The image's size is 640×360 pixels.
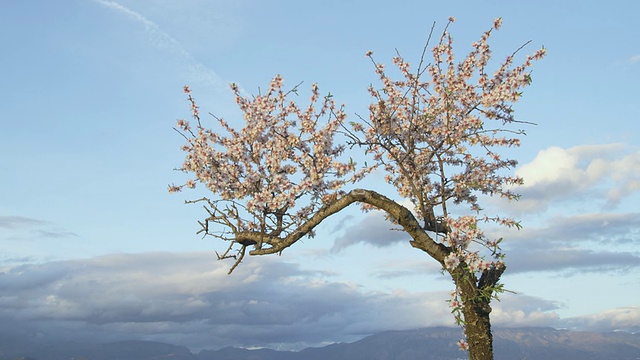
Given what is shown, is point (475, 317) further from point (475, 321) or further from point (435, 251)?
point (435, 251)

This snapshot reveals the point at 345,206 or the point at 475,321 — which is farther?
the point at 345,206

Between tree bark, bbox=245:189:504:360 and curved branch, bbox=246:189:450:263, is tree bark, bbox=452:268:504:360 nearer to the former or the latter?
tree bark, bbox=245:189:504:360

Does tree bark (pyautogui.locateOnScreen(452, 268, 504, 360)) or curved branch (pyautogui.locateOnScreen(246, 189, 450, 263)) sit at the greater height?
curved branch (pyautogui.locateOnScreen(246, 189, 450, 263))

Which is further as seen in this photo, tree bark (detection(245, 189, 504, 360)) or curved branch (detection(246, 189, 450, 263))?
curved branch (detection(246, 189, 450, 263))

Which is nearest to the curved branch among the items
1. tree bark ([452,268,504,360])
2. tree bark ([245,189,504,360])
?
tree bark ([245,189,504,360])

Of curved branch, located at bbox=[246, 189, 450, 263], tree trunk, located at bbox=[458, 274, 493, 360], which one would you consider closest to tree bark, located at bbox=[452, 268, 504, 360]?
tree trunk, located at bbox=[458, 274, 493, 360]

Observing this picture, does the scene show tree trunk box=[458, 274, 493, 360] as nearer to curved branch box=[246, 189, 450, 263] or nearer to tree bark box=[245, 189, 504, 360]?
tree bark box=[245, 189, 504, 360]

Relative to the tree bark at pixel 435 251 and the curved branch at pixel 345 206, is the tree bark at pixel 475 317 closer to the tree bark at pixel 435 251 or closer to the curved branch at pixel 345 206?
the tree bark at pixel 435 251

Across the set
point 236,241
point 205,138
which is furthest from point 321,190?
point 205,138

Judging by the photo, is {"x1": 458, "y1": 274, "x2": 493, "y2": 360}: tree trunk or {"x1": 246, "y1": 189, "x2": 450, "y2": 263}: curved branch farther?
{"x1": 246, "y1": 189, "x2": 450, "y2": 263}: curved branch

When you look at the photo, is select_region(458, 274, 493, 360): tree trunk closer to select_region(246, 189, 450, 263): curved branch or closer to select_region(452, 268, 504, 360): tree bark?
select_region(452, 268, 504, 360): tree bark

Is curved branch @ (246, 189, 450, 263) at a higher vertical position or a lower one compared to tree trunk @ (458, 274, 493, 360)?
higher

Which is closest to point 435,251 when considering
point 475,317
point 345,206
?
point 475,317

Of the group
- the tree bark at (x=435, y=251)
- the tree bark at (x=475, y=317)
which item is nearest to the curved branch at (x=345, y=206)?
the tree bark at (x=435, y=251)
